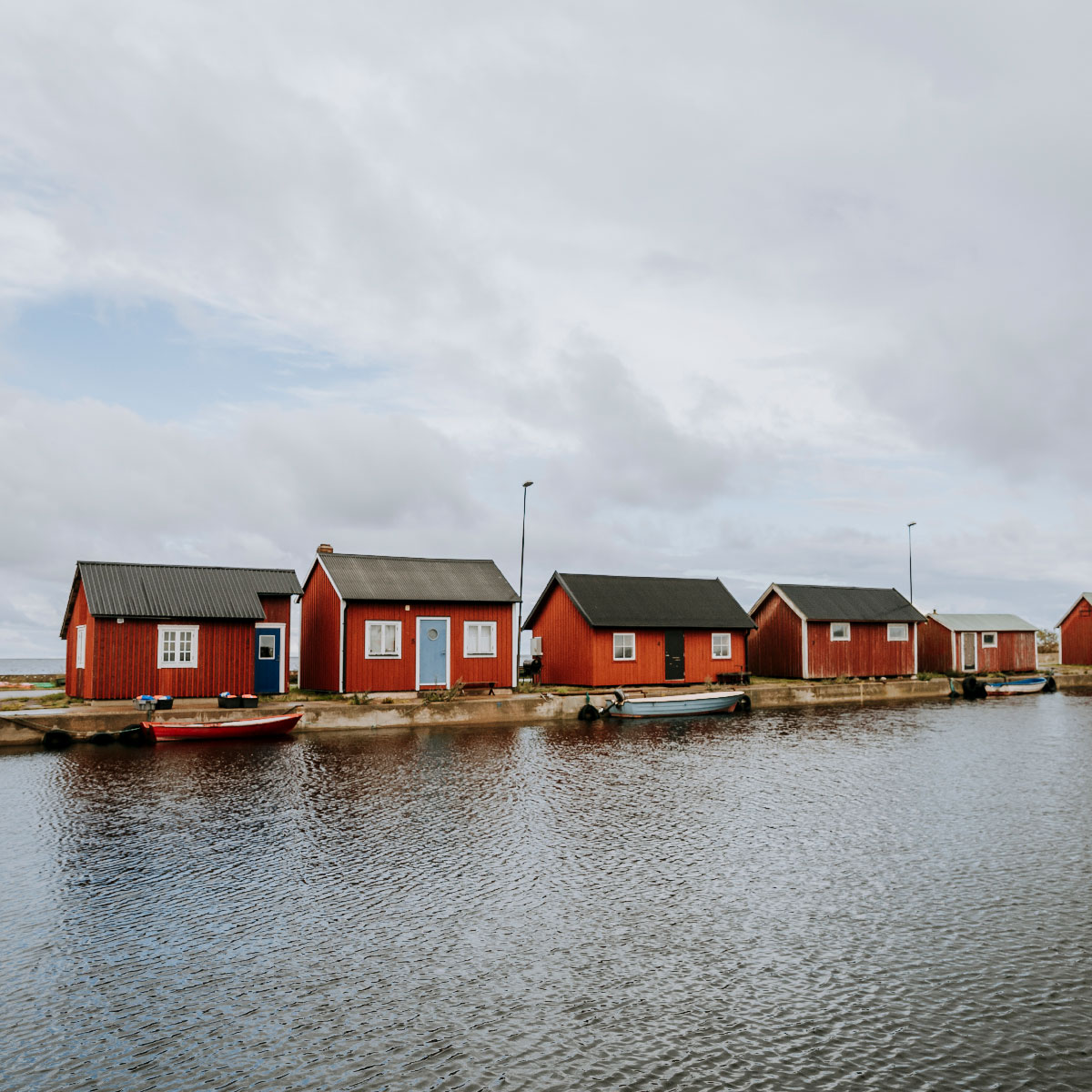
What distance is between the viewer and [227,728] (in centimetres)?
2903

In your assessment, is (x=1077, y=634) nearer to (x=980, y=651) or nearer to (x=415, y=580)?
(x=980, y=651)

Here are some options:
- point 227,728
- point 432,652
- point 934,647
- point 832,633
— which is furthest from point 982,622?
point 227,728

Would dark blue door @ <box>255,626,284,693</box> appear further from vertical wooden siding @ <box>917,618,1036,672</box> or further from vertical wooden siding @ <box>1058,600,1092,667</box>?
vertical wooden siding @ <box>1058,600,1092,667</box>

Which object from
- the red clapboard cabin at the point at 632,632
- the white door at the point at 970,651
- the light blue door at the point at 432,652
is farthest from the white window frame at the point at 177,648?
the white door at the point at 970,651

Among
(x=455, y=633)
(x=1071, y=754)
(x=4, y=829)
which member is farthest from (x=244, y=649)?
(x=1071, y=754)

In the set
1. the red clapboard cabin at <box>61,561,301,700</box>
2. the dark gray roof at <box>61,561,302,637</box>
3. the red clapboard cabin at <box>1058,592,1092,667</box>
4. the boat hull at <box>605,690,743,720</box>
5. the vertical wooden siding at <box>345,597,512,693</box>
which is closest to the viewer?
the red clapboard cabin at <box>61,561,301,700</box>

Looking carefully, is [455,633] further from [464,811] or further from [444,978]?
[444,978]

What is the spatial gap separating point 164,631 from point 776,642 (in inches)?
1357

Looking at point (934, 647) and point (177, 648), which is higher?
point (177, 648)

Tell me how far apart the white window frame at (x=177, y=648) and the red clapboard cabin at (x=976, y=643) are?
44.3 metres

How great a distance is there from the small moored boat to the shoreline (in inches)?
28.4

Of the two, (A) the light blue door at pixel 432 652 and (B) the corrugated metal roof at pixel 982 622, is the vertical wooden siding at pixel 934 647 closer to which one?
(B) the corrugated metal roof at pixel 982 622

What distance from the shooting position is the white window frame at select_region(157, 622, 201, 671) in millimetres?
31938

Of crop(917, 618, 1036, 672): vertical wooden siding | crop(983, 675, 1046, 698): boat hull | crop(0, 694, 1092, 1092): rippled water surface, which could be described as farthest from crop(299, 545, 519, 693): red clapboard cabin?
crop(917, 618, 1036, 672): vertical wooden siding
